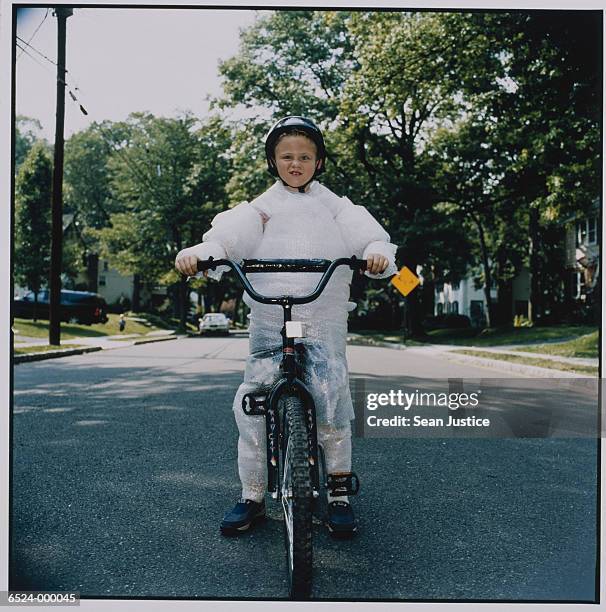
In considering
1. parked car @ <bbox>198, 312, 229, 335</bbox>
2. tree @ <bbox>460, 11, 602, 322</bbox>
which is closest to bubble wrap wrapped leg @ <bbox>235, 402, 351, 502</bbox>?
tree @ <bbox>460, 11, 602, 322</bbox>

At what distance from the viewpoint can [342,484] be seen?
2.57 meters

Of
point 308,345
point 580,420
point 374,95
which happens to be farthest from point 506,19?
point 374,95

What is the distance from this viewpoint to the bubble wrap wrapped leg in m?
2.71

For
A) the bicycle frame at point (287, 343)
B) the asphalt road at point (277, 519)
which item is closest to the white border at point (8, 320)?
the asphalt road at point (277, 519)

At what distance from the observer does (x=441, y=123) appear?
761 cm

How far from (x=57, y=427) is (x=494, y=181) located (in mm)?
10913

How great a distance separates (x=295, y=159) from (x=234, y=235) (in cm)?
41

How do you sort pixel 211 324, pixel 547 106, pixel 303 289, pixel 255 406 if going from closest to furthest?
pixel 255 406 < pixel 303 289 < pixel 547 106 < pixel 211 324

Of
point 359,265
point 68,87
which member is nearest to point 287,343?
point 359,265

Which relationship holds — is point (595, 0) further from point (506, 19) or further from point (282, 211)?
point (282, 211)

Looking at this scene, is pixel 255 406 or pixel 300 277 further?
pixel 300 277

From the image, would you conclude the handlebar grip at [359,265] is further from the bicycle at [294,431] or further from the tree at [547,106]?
the tree at [547,106]

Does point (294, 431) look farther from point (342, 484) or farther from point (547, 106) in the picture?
point (547, 106)

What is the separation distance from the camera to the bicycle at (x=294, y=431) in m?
2.00
